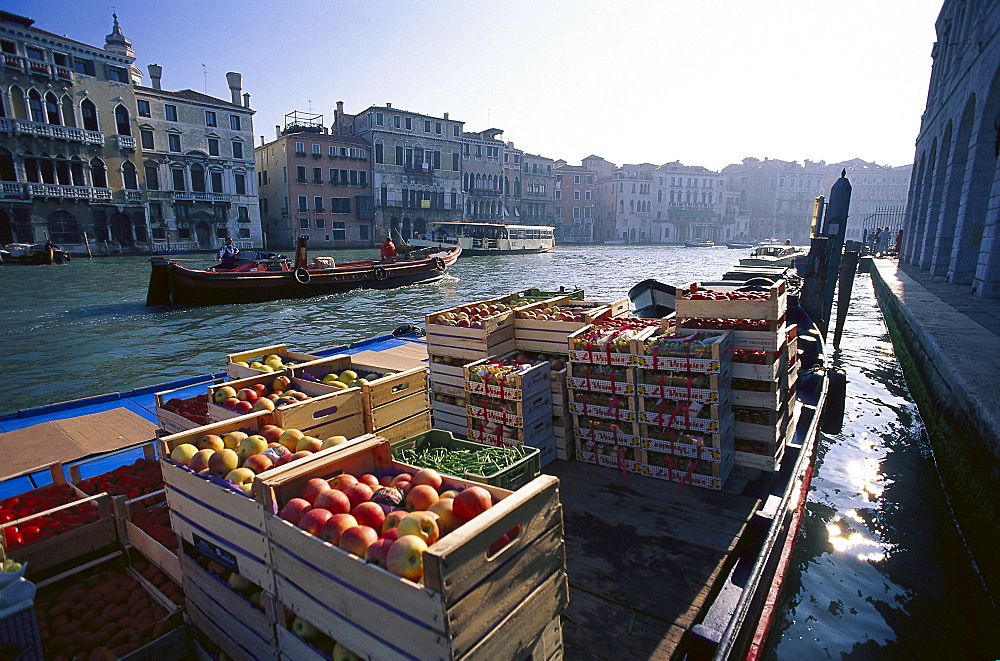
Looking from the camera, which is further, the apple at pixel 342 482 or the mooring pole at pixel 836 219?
the mooring pole at pixel 836 219

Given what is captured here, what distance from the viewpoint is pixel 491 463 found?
3852 millimetres

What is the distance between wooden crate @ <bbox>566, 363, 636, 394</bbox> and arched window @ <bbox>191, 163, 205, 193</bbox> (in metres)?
52.0

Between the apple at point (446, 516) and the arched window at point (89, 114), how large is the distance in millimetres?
53251

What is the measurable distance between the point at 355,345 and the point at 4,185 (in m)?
42.9

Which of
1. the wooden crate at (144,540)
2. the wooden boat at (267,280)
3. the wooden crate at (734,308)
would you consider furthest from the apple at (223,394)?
the wooden boat at (267,280)

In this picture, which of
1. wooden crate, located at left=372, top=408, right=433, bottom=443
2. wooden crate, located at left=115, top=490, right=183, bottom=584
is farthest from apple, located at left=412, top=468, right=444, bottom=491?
wooden crate, located at left=372, top=408, right=433, bottom=443

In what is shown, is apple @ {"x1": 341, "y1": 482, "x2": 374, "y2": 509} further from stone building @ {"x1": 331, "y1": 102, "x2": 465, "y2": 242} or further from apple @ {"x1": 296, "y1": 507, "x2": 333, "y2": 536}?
stone building @ {"x1": 331, "y1": 102, "x2": 465, "y2": 242}

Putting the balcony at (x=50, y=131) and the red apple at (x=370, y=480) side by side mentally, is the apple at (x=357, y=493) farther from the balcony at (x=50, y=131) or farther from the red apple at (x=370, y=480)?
the balcony at (x=50, y=131)

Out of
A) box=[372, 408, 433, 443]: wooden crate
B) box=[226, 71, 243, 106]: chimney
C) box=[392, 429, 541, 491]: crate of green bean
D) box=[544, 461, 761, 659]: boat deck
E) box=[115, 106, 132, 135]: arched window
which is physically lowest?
box=[544, 461, 761, 659]: boat deck

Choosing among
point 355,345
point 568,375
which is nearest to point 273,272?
point 355,345

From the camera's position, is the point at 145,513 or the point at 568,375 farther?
the point at 568,375

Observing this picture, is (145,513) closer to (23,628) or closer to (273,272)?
(23,628)

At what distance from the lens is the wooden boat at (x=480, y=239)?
162 ft

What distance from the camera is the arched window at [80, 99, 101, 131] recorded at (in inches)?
1635
